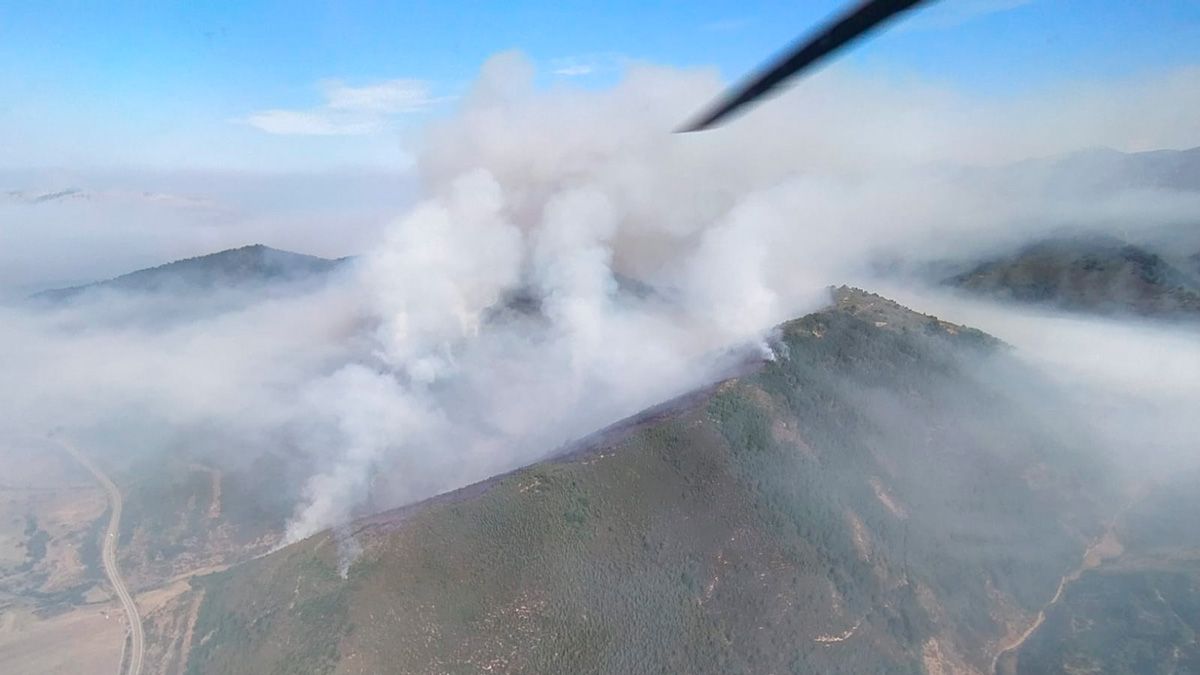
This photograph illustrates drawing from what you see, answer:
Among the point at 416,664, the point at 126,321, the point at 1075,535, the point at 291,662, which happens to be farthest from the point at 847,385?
the point at 126,321

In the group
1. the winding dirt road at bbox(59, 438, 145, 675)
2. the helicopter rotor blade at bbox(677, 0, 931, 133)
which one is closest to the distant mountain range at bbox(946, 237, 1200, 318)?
the helicopter rotor blade at bbox(677, 0, 931, 133)

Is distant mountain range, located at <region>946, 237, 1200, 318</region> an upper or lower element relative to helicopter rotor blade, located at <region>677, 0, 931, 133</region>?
lower

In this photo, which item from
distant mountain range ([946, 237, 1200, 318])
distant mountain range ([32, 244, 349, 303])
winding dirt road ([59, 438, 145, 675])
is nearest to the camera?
winding dirt road ([59, 438, 145, 675])

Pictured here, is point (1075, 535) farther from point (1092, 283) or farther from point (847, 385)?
point (1092, 283)

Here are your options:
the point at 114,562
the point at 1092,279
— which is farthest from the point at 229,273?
the point at 1092,279

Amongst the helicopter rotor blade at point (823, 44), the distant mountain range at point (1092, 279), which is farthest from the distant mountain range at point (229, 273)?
the helicopter rotor blade at point (823, 44)

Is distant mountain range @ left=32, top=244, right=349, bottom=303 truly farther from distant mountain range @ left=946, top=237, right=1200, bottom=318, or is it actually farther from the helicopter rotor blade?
the helicopter rotor blade

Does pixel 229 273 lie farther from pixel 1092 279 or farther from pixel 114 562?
pixel 1092 279
